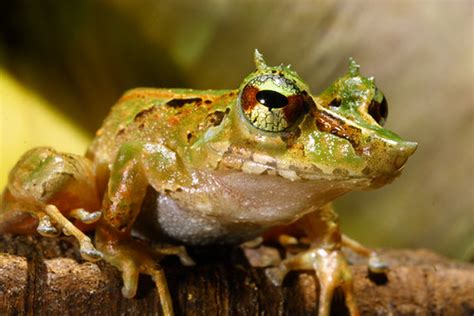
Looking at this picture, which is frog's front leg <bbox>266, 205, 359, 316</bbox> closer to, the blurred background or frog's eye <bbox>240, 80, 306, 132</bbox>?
frog's eye <bbox>240, 80, 306, 132</bbox>

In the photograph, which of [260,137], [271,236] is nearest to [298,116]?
[260,137]

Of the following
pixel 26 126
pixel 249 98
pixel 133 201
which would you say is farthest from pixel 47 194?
pixel 26 126

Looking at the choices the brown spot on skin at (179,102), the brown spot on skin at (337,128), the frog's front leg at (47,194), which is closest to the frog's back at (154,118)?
the brown spot on skin at (179,102)

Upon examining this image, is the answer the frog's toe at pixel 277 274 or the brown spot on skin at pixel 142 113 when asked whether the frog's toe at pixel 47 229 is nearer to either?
the brown spot on skin at pixel 142 113

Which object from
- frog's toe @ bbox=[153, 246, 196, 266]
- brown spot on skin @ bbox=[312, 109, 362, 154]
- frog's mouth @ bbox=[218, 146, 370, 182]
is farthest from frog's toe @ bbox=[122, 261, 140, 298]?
brown spot on skin @ bbox=[312, 109, 362, 154]

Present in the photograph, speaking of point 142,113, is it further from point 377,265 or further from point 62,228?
point 377,265

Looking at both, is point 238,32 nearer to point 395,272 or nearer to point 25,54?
point 25,54
